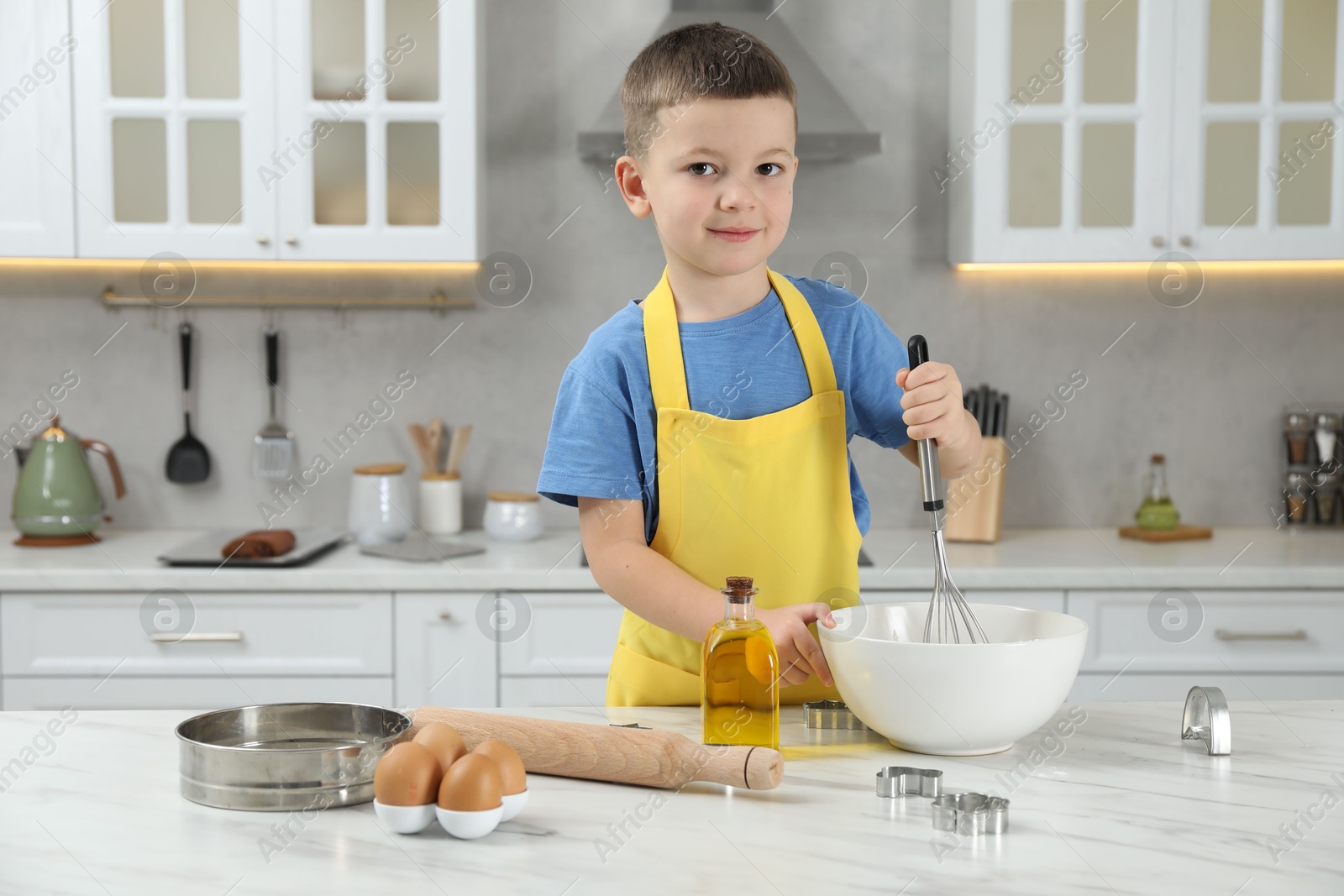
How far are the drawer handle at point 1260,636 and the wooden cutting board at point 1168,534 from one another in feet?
1.04

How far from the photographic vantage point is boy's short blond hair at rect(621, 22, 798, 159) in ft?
3.51

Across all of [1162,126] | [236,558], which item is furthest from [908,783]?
[1162,126]

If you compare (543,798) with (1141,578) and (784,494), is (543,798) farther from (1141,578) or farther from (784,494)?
(1141,578)

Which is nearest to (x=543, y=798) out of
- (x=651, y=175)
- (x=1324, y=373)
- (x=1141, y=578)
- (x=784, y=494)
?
(x=784, y=494)

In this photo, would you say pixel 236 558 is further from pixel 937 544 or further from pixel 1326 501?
pixel 1326 501

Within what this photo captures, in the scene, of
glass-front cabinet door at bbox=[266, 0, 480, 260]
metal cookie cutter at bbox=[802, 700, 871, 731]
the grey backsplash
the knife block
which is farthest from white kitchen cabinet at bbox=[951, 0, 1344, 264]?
metal cookie cutter at bbox=[802, 700, 871, 731]

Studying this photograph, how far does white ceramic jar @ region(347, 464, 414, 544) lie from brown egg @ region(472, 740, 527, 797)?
1.59m

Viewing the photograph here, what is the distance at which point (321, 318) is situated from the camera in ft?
8.23

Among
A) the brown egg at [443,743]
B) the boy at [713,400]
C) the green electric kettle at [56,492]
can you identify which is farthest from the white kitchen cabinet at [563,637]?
the brown egg at [443,743]

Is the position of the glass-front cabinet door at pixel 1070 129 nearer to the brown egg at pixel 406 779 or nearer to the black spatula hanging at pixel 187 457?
the black spatula hanging at pixel 187 457

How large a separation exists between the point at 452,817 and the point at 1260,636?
1795mm

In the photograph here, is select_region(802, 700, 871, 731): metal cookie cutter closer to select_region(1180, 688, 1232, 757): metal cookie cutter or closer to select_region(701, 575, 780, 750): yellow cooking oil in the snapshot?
select_region(701, 575, 780, 750): yellow cooking oil

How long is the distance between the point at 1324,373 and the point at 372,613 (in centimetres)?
207

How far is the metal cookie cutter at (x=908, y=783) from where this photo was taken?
82 cm
